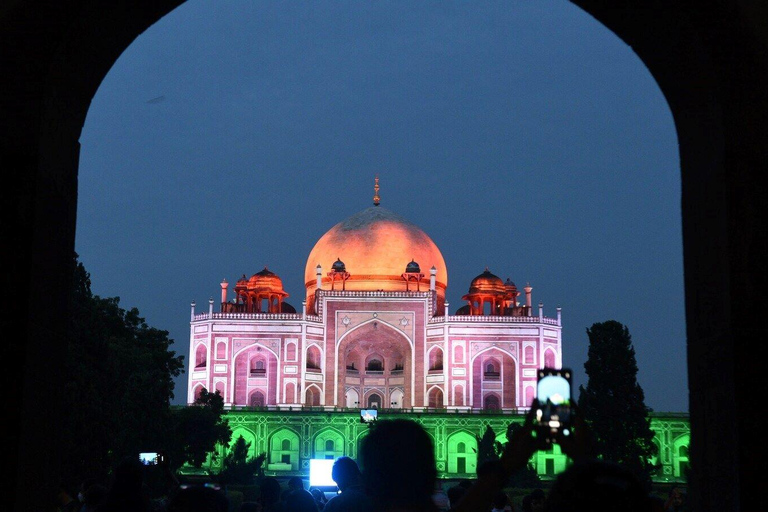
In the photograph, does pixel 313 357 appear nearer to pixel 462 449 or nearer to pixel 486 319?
pixel 486 319

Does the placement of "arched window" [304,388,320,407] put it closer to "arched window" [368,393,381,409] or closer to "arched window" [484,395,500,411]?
"arched window" [368,393,381,409]

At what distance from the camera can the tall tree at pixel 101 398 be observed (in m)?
19.8

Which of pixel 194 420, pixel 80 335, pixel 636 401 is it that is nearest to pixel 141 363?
pixel 194 420

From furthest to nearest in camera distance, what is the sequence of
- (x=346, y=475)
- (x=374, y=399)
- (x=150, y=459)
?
(x=374, y=399)
(x=150, y=459)
(x=346, y=475)

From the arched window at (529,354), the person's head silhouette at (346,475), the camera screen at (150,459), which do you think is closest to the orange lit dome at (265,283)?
the arched window at (529,354)

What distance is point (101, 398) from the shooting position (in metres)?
21.0

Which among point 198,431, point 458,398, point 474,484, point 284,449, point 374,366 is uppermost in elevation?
point 374,366

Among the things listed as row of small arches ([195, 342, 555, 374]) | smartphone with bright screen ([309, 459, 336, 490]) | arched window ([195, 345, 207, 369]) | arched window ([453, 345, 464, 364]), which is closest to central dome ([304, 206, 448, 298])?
row of small arches ([195, 342, 555, 374])

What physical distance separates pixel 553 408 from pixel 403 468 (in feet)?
1.43

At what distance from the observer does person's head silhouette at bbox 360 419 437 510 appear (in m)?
3.11

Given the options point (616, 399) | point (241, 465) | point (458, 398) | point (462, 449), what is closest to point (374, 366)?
point (458, 398)

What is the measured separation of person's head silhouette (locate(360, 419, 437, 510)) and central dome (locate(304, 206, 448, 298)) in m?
44.9

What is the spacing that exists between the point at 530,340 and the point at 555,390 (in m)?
42.8

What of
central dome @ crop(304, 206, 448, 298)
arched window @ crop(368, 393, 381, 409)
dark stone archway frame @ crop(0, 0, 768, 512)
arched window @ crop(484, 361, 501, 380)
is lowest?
dark stone archway frame @ crop(0, 0, 768, 512)
